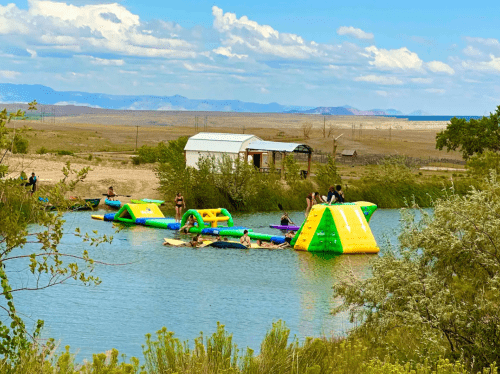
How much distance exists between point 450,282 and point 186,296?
12.4 m

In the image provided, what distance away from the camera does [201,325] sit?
19812mm

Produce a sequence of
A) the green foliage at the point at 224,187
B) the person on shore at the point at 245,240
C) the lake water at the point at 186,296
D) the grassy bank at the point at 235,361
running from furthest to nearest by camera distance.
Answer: the green foliage at the point at 224,187 < the person on shore at the point at 245,240 < the lake water at the point at 186,296 < the grassy bank at the point at 235,361

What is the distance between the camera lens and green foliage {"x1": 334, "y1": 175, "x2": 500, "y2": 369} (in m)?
11.4

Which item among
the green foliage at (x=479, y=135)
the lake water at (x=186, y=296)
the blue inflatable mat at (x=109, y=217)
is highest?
the green foliage at (x=479, y=135)

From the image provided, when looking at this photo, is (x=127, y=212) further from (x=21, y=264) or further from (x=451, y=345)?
(x=451, y=345)

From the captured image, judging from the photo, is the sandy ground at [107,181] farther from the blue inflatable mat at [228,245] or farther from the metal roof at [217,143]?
the blue inflatable mat at [228,245]

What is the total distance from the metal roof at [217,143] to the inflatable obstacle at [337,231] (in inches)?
946

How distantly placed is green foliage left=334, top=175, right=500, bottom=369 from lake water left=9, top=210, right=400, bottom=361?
1.97m

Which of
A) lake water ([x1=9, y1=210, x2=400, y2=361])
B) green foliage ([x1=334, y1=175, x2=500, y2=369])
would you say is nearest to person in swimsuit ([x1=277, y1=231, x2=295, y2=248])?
lake water ([x1=9, y1=210, x2=400, y2=361])

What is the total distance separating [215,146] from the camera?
5547 cm

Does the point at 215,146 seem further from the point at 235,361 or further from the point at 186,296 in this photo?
the point at 235,361

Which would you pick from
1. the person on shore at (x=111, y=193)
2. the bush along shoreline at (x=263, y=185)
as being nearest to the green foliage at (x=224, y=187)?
the bush along shoreline at (x=263, y=185)

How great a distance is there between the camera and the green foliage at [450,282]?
11.4 metres

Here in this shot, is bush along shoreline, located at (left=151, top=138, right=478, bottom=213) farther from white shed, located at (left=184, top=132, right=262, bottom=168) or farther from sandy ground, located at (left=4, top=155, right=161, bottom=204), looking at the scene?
white shed, located at (left=184, top=132, right=262, bottom=168)
